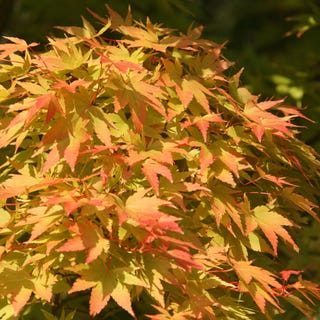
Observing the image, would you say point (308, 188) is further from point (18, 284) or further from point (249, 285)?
point (18, 284)

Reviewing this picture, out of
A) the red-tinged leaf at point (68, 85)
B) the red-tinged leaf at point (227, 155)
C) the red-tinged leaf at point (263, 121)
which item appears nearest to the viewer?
the red-tinged leaf at point (68, 85)

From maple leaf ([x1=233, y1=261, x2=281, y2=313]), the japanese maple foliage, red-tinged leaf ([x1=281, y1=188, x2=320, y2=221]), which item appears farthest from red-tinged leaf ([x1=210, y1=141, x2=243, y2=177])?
maple leaf ([x1=233, y1=261, x2=281, y2=313])

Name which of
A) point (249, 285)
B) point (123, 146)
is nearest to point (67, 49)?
point (123, 146)

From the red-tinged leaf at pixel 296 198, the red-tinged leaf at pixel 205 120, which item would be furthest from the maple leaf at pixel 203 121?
the red-tinged leaf at pixel 296 198

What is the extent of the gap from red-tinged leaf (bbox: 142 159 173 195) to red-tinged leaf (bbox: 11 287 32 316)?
1.61 ft

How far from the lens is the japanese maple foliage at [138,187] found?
2.04 meters

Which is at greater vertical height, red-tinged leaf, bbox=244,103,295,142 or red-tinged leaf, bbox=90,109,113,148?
red-tinged leaf, bbox=244,103,295,142

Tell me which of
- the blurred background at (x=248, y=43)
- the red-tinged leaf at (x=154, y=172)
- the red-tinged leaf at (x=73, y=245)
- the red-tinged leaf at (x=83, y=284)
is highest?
the red-tinged leaf at (x=154, y=172)

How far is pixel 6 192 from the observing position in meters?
2.16

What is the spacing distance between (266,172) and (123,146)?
2.23 feet

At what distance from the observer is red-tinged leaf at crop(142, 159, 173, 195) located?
2055mm

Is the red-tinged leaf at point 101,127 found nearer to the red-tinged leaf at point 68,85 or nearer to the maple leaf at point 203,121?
the red-tinged leaf at point 68,85

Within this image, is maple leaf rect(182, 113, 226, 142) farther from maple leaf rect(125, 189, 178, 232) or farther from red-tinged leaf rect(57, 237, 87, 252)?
red-tinged leaf rect(57, 237, 87, 252)

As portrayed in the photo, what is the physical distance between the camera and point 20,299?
6.66 feet
